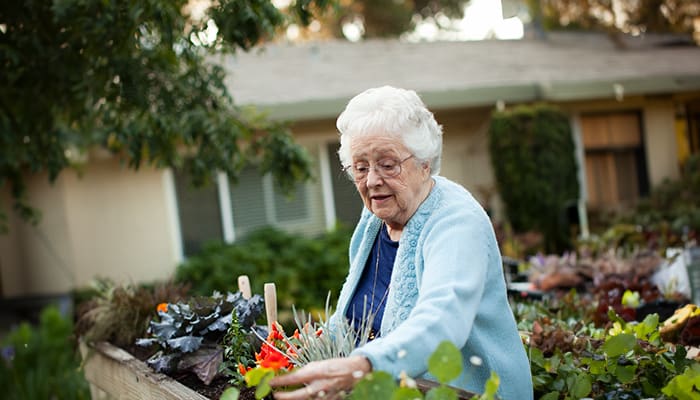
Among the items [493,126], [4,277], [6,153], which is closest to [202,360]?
[6,153]

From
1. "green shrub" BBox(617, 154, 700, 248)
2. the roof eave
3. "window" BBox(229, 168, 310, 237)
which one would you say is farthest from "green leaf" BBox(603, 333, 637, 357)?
"window" BBox(229, 168, 310, 237)

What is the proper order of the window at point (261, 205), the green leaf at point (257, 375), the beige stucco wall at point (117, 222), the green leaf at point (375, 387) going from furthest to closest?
the window at point (261, 205), the beige stucco wall at point (117, 222), the green leaf at point (257, 375), the green leaf at point (375, 387)

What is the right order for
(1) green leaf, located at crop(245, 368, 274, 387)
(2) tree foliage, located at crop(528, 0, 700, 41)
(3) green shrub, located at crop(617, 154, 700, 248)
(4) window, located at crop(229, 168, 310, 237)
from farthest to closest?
(2) tree foliage, located at crop(528, 0, 700, 41)
(4) window, located at crop(229, 168, 310, 237)
(3) green shrub, located at crop(617, 154, 700, 248)
(1) green leaf, located at crop(245, 368, 274, 387)

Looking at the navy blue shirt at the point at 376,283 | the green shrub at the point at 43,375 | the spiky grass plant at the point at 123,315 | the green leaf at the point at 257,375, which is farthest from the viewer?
the spiky grass plant at the point at 123,315

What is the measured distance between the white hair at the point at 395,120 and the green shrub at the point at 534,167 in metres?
7.92

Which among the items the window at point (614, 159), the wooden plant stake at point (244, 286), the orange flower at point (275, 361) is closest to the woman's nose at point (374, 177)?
the orange flower at point (275, 361)

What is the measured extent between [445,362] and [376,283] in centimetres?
90

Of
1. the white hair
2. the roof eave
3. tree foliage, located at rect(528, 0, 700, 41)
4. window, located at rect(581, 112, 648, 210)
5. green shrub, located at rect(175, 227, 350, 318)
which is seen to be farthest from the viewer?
tree foliage, located at rect(528, 0, 700, 41)

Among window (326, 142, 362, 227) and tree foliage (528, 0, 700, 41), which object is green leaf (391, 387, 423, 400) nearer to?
window (326, 142, 362, 227)

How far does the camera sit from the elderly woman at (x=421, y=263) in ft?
6.41

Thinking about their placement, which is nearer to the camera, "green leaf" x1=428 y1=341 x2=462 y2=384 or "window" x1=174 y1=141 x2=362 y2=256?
"green leaf" x1=428 y1=341 x2=462 y2=384

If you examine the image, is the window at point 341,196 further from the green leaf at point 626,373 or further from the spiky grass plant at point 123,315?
the green leaf at point 626,373

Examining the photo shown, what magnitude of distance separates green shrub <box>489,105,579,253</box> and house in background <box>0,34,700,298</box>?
960 millimetres

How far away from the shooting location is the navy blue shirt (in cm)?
270
